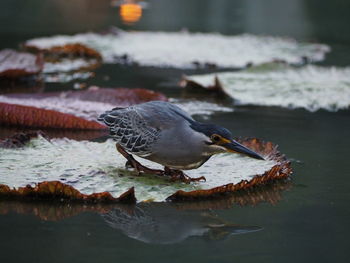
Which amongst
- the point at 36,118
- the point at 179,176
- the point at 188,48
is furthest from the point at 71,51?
the point at 179,176

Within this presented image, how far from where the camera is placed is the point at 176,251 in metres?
2.56

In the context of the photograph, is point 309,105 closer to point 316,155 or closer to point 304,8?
point 316,155

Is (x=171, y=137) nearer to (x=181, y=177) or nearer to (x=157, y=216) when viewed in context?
(x=181, y=177)

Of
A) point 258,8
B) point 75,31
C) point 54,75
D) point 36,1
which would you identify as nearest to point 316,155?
point 54,75

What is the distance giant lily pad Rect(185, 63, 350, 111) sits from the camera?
535cm

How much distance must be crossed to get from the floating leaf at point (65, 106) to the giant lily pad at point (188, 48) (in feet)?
7.10

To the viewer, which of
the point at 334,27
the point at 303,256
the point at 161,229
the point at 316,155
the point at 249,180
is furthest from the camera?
the point at 334,27

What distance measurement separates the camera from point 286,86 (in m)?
5.84

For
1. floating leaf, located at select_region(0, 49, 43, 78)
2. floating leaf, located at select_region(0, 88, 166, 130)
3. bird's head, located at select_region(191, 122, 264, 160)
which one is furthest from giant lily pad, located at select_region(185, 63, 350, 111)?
bird's head, located at select_region(191, 122, 264, 160)

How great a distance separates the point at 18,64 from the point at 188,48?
2512 mm

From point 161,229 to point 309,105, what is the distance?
2.77 metres

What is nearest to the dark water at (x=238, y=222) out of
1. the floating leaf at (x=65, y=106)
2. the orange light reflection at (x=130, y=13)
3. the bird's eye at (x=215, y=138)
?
the bird's eye at (x=215, y=138)

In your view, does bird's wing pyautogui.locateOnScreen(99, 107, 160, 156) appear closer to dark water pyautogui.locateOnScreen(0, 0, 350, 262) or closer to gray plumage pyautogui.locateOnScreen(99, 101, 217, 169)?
gray plumage pyautogui.locateOnScreen(99, 101, 217, 169)

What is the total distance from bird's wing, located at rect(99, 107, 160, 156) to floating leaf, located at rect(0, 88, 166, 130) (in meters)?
0.86
